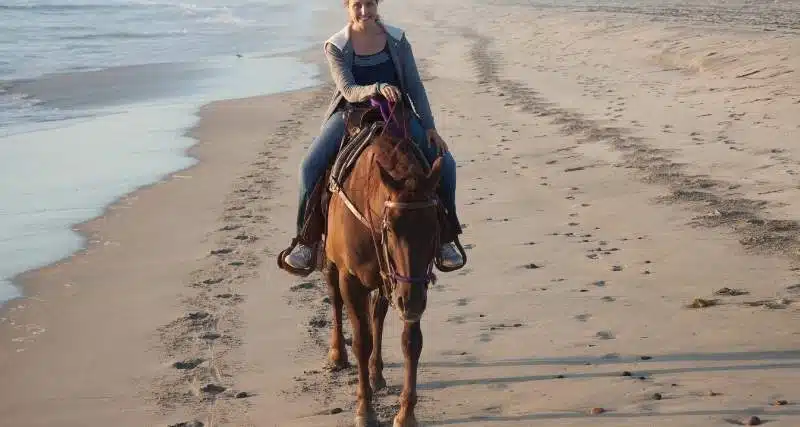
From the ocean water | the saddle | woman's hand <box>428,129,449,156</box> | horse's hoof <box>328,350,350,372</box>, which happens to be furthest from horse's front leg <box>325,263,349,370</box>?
the ocean water

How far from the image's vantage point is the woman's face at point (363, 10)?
6102 mm

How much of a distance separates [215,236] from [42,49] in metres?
28.4

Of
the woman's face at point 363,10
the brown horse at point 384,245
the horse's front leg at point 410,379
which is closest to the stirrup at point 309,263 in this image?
the brown horse at point 384,245

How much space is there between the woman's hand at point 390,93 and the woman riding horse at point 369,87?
53 mm

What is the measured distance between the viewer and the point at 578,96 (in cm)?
1956

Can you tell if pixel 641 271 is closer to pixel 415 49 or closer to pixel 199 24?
pixel 415 49

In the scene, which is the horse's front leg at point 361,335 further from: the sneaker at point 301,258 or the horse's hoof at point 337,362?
the horse's hoof at point 337,362

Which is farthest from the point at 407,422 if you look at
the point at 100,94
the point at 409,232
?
the point at 100,94

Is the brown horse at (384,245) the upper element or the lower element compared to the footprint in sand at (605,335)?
upper

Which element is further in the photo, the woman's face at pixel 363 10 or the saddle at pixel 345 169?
the woman's face at pixel 363 10

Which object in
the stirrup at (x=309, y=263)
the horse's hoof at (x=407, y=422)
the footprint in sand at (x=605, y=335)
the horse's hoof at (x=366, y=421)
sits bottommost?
the footprint in sand at (x=605, y=335)

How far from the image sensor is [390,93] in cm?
576

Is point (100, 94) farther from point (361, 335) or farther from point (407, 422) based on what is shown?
point (407, 422)

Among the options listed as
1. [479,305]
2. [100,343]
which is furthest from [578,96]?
[100,343]
